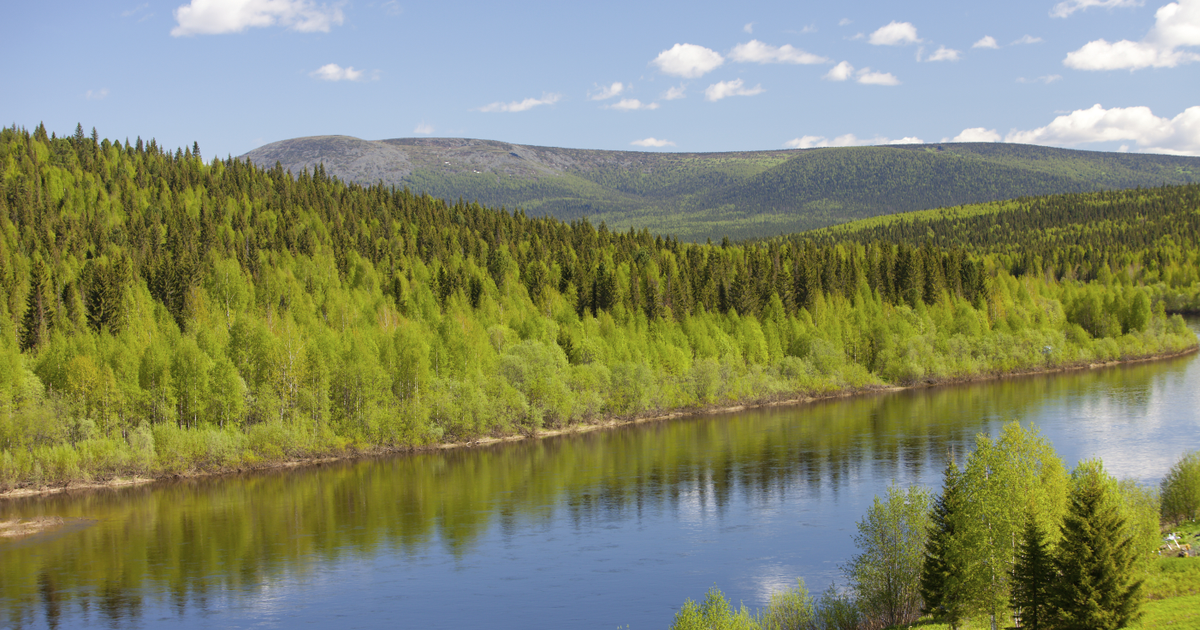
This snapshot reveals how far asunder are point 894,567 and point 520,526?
85.9 ft

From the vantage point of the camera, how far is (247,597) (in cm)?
4372

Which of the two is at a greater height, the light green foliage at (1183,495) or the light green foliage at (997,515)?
the light green foliage at (997,515)

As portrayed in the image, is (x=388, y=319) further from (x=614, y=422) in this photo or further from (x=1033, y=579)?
(x=1033, y=579)

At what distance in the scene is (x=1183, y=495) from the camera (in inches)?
1881

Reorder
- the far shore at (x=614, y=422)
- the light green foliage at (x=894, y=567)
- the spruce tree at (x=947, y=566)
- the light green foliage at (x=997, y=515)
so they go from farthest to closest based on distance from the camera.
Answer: the far shore at (x=614, y=422) → the light green foliage at (x=894, y=567) → the spruce tree at (x=947, y=566) → the light green foliage at (x=997, y=515)

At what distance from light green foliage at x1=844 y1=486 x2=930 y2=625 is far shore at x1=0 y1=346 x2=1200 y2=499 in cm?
5278

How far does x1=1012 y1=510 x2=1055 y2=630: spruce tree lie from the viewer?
2773 cm

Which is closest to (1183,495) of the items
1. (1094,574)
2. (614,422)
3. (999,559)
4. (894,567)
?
(894,567)

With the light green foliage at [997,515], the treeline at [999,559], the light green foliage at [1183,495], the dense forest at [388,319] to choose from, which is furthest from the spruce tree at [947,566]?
the dense forest at [388,319]

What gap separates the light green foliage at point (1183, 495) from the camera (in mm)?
47375

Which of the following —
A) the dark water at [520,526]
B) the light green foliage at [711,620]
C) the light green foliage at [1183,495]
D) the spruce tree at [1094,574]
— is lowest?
the dark water at [520,526]

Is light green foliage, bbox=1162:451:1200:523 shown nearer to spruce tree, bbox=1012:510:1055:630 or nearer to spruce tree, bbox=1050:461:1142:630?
spruce tree, bbox=1012:510:1055:630

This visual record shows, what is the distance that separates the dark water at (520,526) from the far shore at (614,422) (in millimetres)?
2451

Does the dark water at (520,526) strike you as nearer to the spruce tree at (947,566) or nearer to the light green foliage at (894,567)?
the light green foliage at (894,567)
